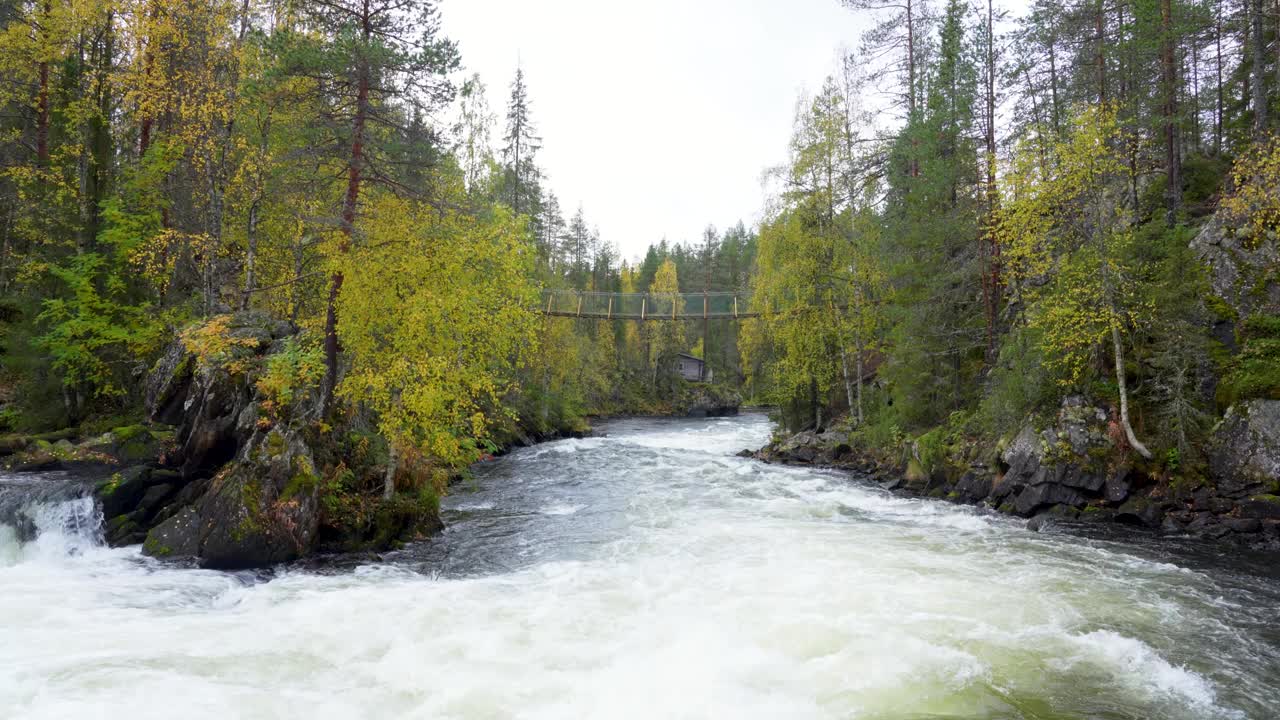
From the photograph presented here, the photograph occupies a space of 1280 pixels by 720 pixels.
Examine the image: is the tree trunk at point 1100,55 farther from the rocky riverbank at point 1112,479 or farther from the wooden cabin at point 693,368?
the wooden cabin at point 693,368

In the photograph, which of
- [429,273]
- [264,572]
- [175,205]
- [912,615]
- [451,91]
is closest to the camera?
[912,615]

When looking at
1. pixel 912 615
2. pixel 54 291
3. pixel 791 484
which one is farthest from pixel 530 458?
pixel 912 615

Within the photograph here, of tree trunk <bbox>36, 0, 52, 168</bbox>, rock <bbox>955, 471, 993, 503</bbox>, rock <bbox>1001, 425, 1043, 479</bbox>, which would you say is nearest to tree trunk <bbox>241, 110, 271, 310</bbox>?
tree trunk <bbox>36, 0, 52, 168</bbox>

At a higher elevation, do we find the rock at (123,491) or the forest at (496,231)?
the forest at (496,231)

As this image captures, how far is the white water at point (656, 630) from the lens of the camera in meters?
6.59

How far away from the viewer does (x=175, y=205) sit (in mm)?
17609

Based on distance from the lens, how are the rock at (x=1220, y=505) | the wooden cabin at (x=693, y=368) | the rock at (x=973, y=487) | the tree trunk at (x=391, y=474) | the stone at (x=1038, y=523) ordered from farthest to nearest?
the wooden cabin at (x=693, y=368)
the rock at (x=973, y=487)
the stone at (x=1038, y=523)
the tree trunk at (x=391, y=474)
the rock at (x=1220, y=505)

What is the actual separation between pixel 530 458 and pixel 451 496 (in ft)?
25.7

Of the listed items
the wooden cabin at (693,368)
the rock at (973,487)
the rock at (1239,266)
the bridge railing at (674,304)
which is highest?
the bridge railing at (674,304)

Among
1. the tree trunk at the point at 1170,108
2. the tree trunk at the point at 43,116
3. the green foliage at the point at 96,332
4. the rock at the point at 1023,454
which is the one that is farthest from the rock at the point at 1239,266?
the tree trunk at the point at 43,116

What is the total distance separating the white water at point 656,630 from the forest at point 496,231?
3265 millimetres

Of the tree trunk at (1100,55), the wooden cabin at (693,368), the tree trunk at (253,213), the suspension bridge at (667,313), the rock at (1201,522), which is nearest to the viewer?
the rock at (1201,522)

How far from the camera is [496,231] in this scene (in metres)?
14.2

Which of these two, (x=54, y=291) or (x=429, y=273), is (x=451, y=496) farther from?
(x=54, y=291)
